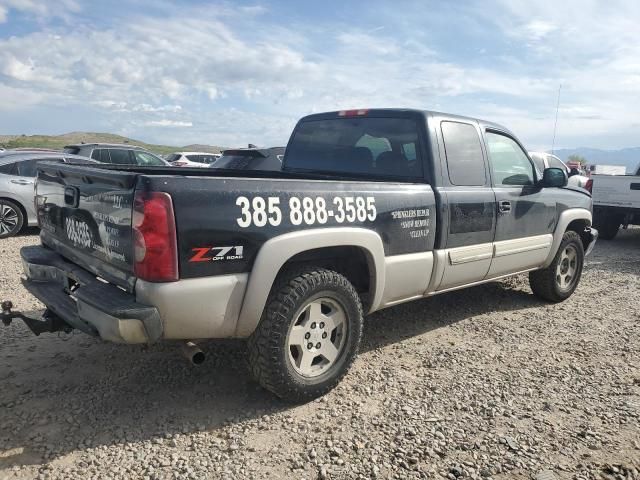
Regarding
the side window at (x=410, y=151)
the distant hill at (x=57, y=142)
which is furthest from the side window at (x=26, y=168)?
the distant hill at (x=57, y=142)

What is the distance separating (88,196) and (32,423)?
1.31m

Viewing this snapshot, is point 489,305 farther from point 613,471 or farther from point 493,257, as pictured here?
point 613,471

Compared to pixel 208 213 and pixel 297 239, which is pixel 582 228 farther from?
pixel 208 213

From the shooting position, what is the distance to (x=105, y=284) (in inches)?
110

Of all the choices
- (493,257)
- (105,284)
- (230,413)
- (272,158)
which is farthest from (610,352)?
(272,158)

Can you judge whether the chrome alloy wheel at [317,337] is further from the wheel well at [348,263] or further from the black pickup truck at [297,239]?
the wheel well at [348,263]

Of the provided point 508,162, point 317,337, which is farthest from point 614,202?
point 317,337

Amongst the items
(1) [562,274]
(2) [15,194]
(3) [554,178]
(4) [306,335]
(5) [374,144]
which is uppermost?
(5) [374,144]

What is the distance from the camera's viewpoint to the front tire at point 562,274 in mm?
5387

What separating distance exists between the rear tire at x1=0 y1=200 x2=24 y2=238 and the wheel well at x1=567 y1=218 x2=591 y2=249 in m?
8.46

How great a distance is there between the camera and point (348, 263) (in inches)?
140

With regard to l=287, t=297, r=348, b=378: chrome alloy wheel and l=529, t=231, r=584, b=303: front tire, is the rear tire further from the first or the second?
l=529, t=231, r=584, b=303: front tire

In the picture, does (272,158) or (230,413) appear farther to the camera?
(272,158)

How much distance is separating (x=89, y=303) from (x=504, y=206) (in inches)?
135
